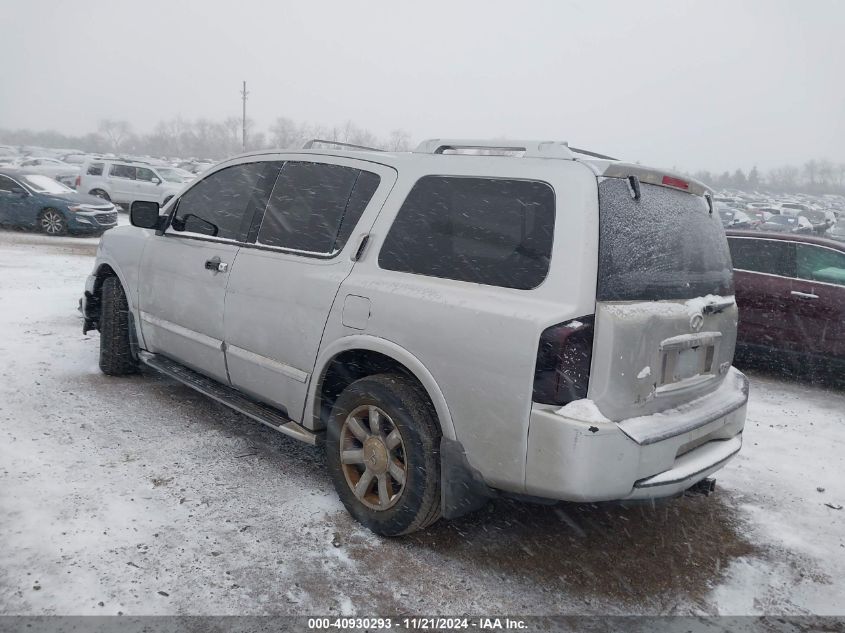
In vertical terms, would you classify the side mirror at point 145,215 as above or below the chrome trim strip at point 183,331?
above

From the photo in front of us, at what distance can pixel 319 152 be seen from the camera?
372 cm

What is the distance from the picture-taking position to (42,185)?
14.7 meters

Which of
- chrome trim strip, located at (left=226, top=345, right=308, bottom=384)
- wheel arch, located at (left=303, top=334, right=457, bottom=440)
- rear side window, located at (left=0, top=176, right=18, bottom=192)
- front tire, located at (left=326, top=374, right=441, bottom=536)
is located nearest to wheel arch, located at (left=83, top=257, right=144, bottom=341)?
chrome trim strip, located at (left=226, top=345, right=308, bottom=384)

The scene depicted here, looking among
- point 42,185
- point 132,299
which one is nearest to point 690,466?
point 132,299

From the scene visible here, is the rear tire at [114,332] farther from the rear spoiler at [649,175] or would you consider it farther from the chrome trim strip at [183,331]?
the rear spoiler at [649,175]

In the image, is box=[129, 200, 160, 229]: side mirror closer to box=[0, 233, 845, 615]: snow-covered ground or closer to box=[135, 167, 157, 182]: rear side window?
box=[0, 233, 845, 615]: snow-covered ground

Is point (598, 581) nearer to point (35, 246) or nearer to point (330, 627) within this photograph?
point (330, 627)

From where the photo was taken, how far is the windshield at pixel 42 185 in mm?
14430

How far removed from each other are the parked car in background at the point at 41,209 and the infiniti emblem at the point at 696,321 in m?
14.4

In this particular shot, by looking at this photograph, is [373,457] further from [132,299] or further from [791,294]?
[791,294]

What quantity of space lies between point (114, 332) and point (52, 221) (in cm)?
1106

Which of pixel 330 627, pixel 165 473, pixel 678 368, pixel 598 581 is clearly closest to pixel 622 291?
pixel 678 368

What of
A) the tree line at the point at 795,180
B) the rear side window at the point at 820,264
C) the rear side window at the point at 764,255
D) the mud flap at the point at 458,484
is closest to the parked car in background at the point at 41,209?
the rear side window at the point at 764,255

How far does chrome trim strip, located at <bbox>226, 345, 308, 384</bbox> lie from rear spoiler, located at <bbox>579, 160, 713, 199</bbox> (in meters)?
1.76
